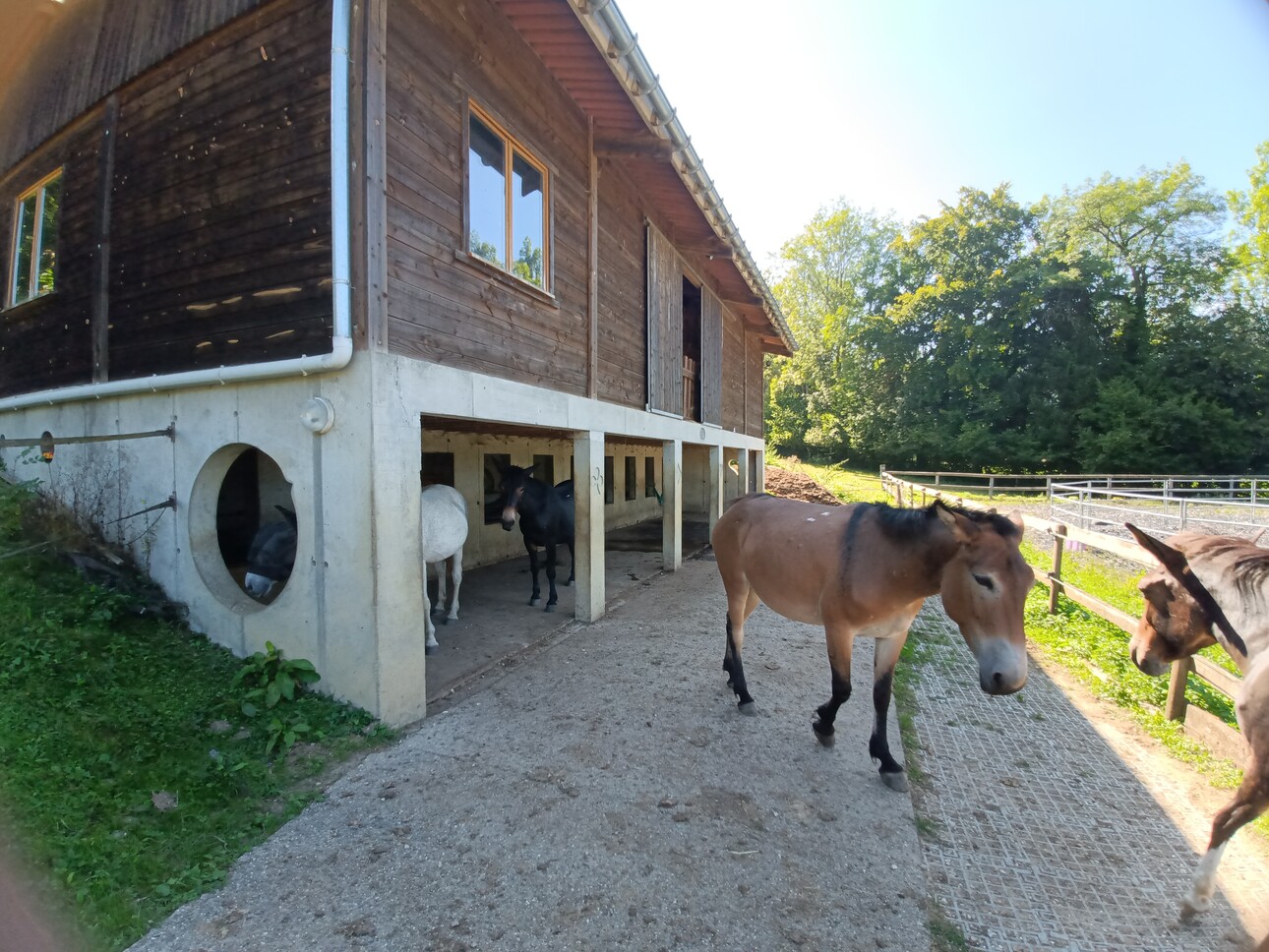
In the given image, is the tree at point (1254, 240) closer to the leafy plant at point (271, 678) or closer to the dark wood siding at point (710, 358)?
the dark wood siding at point (710, 358)

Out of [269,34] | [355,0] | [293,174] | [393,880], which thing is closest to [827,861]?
[393,880]

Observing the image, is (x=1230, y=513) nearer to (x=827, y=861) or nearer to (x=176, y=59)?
(x=827, y=861)

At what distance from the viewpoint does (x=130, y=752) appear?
311cm

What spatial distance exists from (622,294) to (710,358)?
15.5ft

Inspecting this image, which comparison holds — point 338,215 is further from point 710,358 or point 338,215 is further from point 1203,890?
point 710,358

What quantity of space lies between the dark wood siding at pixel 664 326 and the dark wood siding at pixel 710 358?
1674mm

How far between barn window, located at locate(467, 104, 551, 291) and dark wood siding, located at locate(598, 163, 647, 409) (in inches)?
50.5

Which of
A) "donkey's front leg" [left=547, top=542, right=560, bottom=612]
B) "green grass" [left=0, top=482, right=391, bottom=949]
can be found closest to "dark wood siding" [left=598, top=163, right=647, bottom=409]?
"donkey's front leg" [left=547, top=542, right=560, bottom=612]

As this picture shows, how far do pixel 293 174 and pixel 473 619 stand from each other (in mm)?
4426

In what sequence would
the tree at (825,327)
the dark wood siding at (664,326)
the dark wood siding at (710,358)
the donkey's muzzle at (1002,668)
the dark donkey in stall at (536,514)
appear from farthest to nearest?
the tree at (825,327)
the dark wood siding at (710,358)
the dark wood siding at (664,326)
the dark donkey in stall at (536,514)
the donkey's muzzle at (1002,668)

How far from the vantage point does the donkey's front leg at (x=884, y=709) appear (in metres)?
3.24

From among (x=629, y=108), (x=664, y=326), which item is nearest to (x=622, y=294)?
(x=664, y=326)

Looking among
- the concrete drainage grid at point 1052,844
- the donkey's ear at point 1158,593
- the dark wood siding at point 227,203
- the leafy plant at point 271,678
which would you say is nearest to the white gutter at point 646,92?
the dark wood siding at point 227,203

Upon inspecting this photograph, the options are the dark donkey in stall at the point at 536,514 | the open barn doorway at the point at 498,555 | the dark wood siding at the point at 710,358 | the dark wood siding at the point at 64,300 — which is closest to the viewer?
the open barn doorway at the point at 498,555
